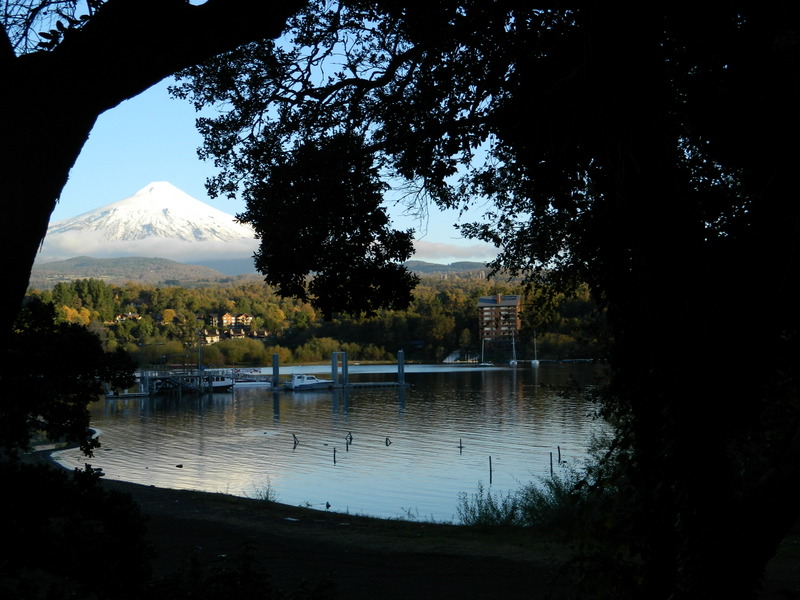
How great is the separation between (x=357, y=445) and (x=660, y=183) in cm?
2956

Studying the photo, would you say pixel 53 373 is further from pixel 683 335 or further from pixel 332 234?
pixel 683 335

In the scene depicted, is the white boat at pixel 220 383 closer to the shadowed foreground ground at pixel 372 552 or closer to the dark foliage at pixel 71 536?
the shadowed foreground ground at pixel 372 552

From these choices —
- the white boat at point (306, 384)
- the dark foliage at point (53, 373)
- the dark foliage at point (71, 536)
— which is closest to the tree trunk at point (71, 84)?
the dark foliage at point (71, 536)

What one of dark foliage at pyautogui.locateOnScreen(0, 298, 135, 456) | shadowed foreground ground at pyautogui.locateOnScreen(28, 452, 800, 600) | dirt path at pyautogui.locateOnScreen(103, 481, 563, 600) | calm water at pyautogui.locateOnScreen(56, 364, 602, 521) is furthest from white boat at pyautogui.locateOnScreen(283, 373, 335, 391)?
dark foliage at pyautogui.locateOnScreen(0, 298, 135, 456)

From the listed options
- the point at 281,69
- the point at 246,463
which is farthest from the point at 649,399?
the point at 246,463

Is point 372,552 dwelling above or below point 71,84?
below

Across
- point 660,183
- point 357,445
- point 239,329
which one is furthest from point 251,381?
point 660,183

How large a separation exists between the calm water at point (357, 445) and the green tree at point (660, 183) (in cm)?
433

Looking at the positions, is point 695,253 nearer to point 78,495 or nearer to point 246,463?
point 78,495

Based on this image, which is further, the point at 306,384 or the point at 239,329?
the point at 239,329

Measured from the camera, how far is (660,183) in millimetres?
3385

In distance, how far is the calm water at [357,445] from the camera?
2166cm

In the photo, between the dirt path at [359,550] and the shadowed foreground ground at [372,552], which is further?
the dirt path at [359,550]

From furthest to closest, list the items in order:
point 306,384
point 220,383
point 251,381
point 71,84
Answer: point 251,381 < point 220,383 < point 306,384 < point 71,84
